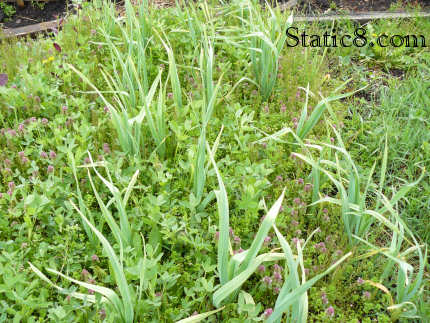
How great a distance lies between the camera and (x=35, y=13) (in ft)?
13.9

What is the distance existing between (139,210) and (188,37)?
156cm

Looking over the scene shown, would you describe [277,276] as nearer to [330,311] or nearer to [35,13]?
[330,311]

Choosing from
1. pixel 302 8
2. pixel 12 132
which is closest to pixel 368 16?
pixel 302 8

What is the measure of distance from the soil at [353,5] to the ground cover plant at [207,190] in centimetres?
93

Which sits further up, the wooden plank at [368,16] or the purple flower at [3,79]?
the wooden plank at [368,16]

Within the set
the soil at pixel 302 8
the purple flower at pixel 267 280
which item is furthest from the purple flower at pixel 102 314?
the soil at pixel 302 8

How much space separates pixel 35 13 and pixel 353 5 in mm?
2987

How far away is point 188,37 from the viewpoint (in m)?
3.09

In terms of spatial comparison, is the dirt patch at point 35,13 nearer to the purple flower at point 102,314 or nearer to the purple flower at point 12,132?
the purple flower at point 12,132

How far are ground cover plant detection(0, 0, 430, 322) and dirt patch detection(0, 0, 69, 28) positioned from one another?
1.18m

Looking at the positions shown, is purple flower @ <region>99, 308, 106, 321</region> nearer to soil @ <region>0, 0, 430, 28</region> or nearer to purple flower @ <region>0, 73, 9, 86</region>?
purple flower @ <region>0, 73, 9, 86</region>

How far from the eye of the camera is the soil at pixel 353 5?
3.92m

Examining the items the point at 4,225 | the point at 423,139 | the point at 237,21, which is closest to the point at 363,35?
the point at 237,21

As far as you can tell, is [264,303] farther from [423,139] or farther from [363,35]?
[363,35]
